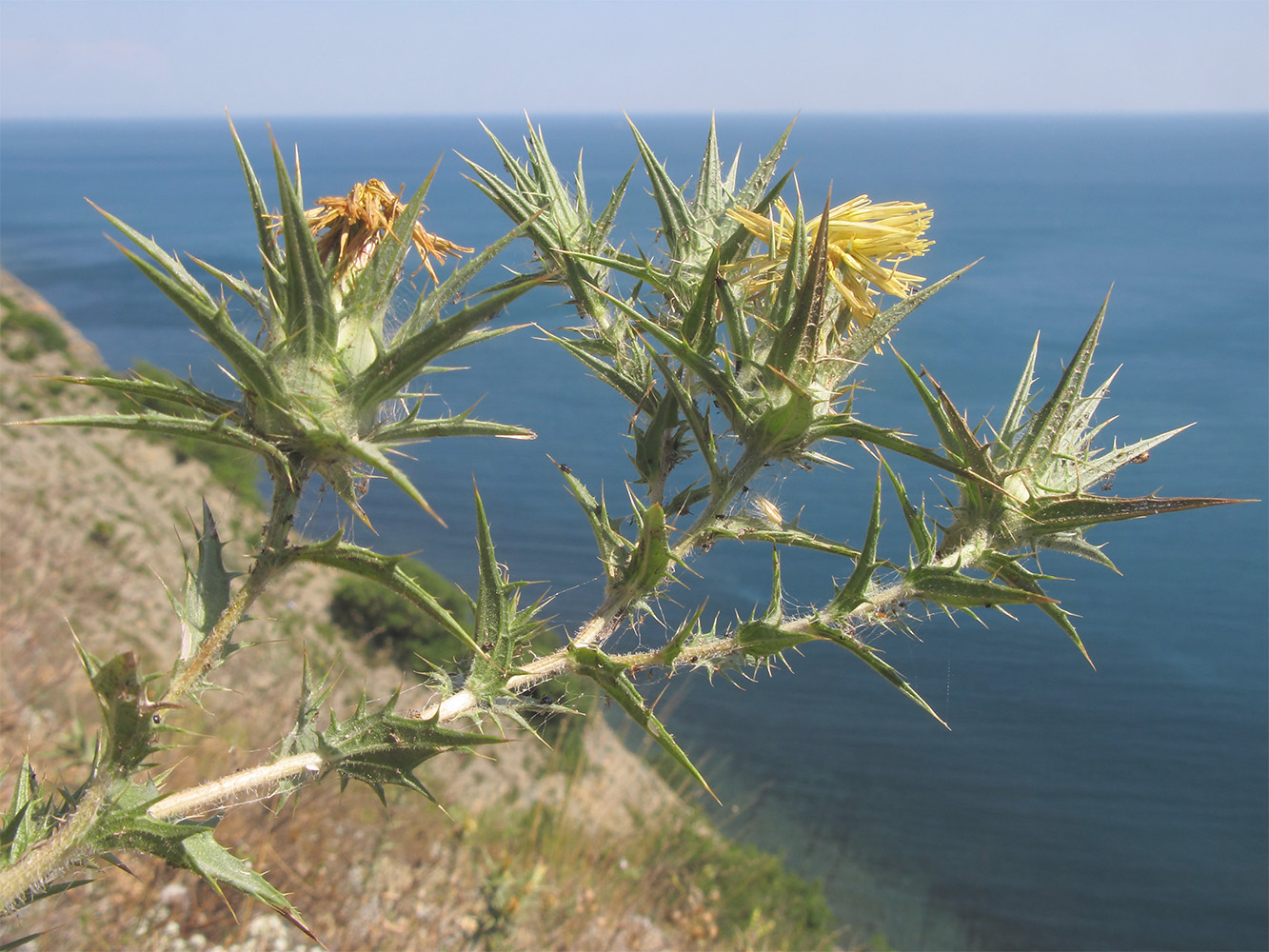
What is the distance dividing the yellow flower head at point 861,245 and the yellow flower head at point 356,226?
2.39ft

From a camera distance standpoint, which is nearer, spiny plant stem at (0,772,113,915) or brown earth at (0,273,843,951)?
spiny plant stem at (0,772,113,915)

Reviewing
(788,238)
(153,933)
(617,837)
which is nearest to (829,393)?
(788,238)

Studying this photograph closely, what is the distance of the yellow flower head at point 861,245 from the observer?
1830 millimetres

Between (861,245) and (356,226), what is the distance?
1230mm

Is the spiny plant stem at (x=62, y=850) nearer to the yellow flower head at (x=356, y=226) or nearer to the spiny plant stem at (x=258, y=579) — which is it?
the spiny plant stem at (x=258, y=579)

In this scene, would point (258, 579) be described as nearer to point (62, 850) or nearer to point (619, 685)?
point (62, 850)

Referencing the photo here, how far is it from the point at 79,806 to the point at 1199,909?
89.6ft

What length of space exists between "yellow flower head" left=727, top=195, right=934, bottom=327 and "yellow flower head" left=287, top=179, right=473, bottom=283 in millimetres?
730

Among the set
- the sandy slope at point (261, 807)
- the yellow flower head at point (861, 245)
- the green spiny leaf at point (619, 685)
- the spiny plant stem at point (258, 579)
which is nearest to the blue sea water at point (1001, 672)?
the spiny plant stem at point (258, 579)

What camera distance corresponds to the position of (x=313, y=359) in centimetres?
158

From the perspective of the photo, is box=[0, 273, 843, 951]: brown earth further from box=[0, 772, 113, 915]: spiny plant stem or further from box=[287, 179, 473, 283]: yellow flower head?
box=[287, 179, 473, 283]: yellow flower head

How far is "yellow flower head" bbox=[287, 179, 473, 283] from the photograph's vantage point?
183cm

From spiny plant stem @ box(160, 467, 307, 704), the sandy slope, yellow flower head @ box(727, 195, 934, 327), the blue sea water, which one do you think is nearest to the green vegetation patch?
the sandy slope

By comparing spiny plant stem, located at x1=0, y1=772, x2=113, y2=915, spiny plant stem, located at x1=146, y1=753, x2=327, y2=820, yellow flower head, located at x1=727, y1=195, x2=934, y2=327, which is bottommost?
spiny plant stem, located at x1=0, y1=772, x2=113, y2=915
